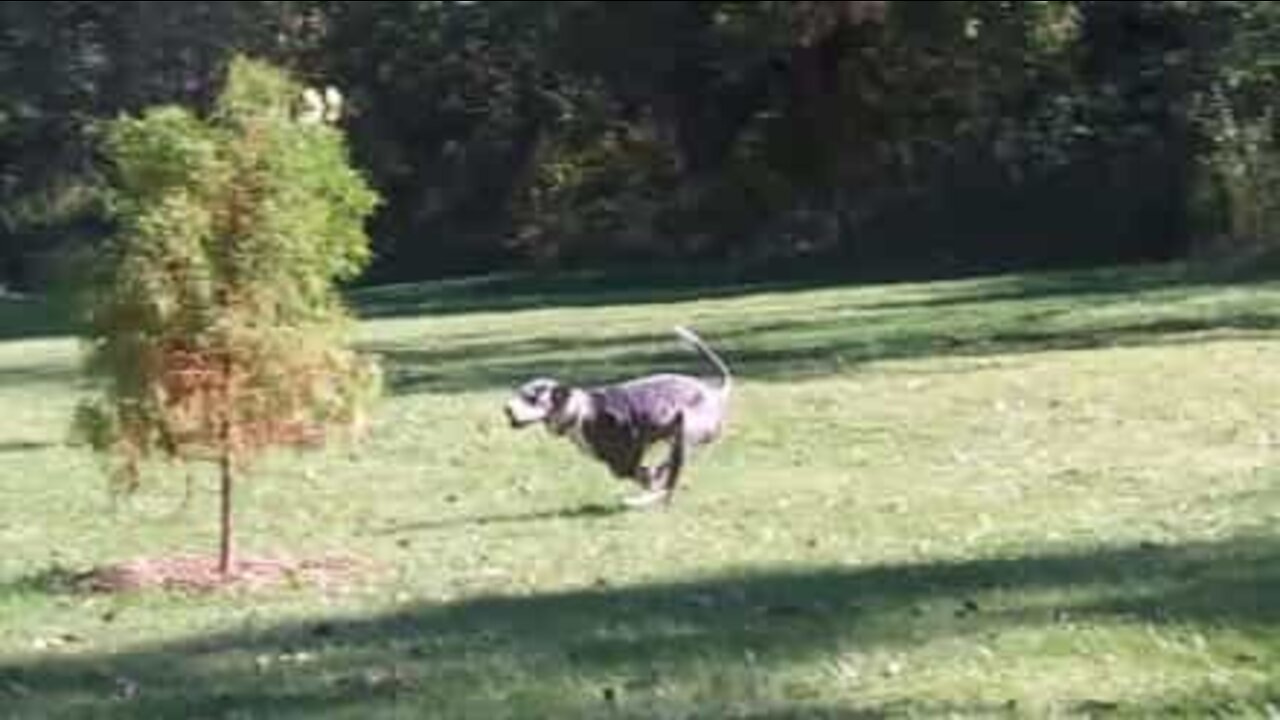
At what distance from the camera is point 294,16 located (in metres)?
52.9

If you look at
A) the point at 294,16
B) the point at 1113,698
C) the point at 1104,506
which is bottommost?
the point at 294,16

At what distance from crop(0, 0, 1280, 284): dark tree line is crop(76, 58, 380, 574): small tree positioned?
24.3 meters

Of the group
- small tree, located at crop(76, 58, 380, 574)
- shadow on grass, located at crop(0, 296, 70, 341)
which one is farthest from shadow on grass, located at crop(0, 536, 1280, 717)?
shadow on grass, located at crop(0, 296, 70, 341)

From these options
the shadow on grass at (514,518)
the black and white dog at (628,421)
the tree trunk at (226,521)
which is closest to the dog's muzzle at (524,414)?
the black and white dog at (628,421)

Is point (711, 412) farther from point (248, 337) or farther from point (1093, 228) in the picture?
point (1093, 228)

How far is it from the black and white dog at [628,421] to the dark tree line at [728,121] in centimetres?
2152

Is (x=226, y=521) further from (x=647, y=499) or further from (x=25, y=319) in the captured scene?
(x=25, y=319)

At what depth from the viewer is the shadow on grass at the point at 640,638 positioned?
10445 mm

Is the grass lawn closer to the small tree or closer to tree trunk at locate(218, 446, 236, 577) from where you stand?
tree trunk at locate(218, 446, 236, 577)

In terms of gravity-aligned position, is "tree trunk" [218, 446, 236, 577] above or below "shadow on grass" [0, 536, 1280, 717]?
below

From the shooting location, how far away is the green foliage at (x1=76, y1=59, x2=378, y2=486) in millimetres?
14070

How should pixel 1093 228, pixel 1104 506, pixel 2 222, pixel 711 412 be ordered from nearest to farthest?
pixel 1104 506 → pixel 711 412 → pixel 1093 228 → pixel 2 222

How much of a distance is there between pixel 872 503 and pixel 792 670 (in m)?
6.01

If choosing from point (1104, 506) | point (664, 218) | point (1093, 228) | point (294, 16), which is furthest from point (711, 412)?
point (294, 16)
